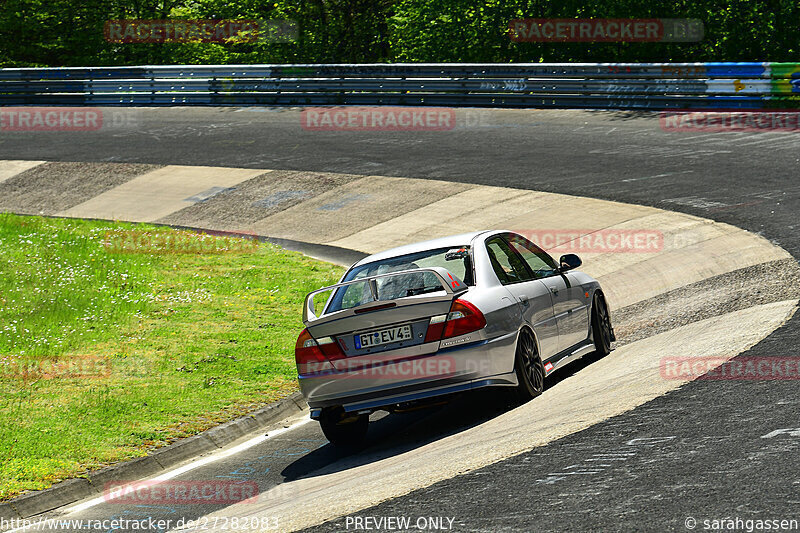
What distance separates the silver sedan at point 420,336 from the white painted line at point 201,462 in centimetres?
95

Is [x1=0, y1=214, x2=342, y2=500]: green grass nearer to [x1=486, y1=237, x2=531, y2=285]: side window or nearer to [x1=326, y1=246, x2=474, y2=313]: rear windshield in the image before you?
[x1=326, y1=246, x2=474, y2=313]: rear windshield

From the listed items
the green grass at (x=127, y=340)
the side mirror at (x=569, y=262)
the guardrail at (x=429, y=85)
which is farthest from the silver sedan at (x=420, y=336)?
the guardrail at (x=429, y=85)

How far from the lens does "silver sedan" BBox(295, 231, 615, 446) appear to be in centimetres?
761

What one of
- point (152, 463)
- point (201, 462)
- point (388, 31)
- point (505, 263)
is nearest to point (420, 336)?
point (505, 263)

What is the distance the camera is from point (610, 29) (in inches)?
1166

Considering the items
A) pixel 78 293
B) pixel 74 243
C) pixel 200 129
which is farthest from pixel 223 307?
pixel 200 129

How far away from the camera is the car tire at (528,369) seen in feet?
26.2

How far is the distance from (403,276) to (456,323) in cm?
80

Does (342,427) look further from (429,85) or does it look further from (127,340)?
(429,85)

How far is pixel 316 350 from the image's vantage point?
787 cm

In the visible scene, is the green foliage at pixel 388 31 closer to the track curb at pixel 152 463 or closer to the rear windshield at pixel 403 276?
the rear windshield at pixel 403 276

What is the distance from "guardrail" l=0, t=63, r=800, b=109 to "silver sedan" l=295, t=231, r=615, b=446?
14744 mm

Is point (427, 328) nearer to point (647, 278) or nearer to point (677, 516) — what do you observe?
point (677, 516)

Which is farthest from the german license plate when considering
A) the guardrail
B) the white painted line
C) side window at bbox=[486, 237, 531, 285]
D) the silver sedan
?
the guardrail
